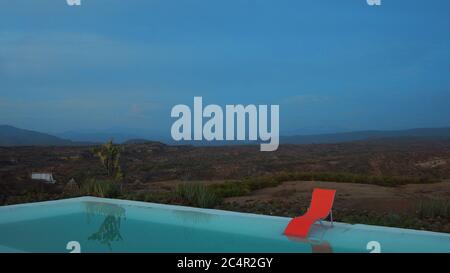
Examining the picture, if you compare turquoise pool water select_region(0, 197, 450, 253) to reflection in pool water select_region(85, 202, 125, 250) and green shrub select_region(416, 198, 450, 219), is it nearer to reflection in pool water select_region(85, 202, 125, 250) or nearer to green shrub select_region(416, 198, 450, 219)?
reflection in pool water select_region(85, 202, 125, 250)

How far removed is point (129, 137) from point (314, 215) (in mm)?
33926

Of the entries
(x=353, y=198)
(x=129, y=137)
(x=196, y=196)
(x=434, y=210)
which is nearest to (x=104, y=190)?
(x=196, y=196)

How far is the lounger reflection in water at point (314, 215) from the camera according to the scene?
19.7 ft

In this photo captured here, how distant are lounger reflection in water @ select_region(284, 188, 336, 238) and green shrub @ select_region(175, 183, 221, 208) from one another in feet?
9.00

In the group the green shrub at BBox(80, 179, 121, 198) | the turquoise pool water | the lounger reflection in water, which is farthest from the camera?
the green shrub at BBox(80, 179, 121, 198)


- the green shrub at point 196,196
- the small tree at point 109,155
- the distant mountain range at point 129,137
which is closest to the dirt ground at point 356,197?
the green shrub at point 196,196

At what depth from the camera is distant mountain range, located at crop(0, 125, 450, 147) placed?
37.3 meters

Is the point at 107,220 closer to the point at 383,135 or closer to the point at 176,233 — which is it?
the point at 176,233

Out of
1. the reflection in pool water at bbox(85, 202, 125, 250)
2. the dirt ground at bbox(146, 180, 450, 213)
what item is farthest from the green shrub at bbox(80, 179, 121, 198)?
the dirt ground at bbox(146, 180, 450, 213)

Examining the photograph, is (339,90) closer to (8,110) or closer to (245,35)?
(245,35)

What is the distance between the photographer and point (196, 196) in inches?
364

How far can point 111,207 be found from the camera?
8.23m

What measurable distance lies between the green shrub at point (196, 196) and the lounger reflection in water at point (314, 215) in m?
2.74

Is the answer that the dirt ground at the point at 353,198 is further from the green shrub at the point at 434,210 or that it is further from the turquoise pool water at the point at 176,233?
the turquoise pool water at the point at 176,233
